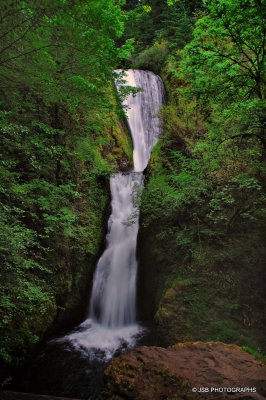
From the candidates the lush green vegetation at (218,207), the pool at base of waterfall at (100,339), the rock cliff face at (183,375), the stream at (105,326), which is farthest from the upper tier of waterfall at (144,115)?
the rock cliff face at (183,375)

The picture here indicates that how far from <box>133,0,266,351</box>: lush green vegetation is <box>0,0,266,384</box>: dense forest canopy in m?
0.03

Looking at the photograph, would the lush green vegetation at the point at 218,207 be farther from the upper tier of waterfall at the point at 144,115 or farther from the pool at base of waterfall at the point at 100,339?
the upper tier of waterfall at the point at 144,115

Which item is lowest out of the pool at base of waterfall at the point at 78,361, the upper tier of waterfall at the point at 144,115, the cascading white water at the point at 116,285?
the pool at base of waterfall at the point at 78,361

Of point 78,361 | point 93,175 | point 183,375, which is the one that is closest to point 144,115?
point 93,175

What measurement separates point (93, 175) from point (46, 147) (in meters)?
4.93

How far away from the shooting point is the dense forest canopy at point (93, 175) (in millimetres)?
5172

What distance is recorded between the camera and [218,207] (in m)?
7.89

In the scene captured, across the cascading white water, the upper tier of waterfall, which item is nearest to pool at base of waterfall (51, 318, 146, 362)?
the cascading white water

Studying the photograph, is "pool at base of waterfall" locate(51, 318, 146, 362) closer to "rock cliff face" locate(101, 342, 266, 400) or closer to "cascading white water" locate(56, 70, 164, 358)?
"cascading white water" locate(56, 70, 164, 358)

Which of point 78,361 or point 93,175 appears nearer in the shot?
point 78,361

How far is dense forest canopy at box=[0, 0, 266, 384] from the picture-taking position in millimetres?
5172

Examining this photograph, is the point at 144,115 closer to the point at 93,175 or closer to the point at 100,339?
the point at 93,175

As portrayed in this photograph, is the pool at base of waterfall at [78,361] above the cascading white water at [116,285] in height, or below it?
below

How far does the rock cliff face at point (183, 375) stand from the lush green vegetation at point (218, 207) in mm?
2552
